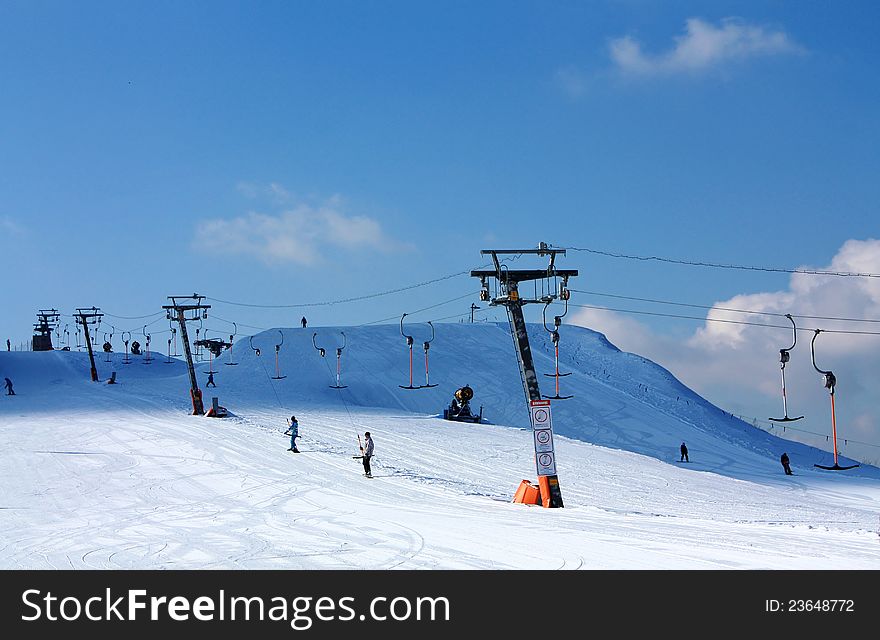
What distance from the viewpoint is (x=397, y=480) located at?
1045 inches

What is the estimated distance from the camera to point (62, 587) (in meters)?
10.5

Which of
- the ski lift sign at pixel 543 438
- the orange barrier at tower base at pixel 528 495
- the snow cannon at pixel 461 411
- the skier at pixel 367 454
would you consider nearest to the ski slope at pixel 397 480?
the skier at pixel 367 454

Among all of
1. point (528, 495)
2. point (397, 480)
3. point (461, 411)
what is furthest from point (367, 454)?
point (461, 411)

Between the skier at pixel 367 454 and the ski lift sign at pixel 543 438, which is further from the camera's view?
the skier at pixel 367 454

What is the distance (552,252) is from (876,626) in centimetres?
1622

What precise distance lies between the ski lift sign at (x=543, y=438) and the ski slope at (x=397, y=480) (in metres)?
1.21

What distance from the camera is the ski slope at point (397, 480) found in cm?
1354

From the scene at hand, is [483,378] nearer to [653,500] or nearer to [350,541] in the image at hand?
[653,500]

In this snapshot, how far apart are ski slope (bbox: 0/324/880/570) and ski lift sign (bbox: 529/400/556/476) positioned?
3.96 feet

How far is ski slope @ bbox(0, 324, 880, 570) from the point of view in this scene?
13539 millimetres

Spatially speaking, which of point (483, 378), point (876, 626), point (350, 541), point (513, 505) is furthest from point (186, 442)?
point (483, 378)

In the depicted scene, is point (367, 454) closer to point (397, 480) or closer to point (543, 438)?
point (397, 480)

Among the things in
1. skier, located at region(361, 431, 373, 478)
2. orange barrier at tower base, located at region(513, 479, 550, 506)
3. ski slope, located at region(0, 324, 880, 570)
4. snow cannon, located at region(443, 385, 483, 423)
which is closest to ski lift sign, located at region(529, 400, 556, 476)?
orange barrier at tower base, located at region(513, 479, 550, 506)

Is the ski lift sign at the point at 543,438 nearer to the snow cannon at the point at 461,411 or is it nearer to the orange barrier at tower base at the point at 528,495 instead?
the orange barrier at tower base at the point at 528,495
